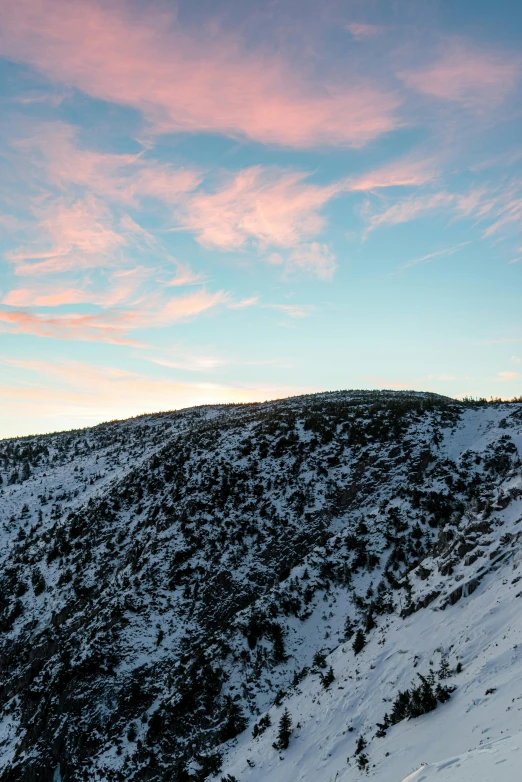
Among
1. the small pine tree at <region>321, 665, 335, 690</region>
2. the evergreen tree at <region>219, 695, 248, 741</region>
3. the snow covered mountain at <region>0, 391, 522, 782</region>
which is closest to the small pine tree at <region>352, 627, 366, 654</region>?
the snow covered mountain at <region>0, 391, 522, 782</region>

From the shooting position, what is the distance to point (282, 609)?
70.3ft

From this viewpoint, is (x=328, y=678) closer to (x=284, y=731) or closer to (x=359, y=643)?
(x=359, y=643)

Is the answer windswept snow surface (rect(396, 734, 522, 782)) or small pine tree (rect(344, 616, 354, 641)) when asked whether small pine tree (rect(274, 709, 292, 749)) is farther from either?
windswept snow surface (rect(396, 734, 522, 782))

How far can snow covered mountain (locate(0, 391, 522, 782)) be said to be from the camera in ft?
40.3

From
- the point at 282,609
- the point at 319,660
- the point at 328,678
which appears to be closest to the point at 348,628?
the point at 319,660

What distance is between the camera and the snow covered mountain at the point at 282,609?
40.3 ft

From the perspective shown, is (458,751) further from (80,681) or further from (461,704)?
(80,681)

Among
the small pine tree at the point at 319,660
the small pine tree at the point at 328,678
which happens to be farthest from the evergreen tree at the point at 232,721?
the small pine tree at the point at 328,678

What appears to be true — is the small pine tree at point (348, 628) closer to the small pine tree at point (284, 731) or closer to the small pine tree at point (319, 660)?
the small pine tree at point (319, 660)

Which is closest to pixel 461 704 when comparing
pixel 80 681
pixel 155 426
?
pixel 80 681

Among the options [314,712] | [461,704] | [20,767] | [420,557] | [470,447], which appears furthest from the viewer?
[470,447]

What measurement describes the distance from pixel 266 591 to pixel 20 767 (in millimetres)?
12902

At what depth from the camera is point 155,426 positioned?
194 ft

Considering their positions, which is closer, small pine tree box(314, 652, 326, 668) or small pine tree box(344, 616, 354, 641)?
small pine tree box(314, 652, 326, 668)
